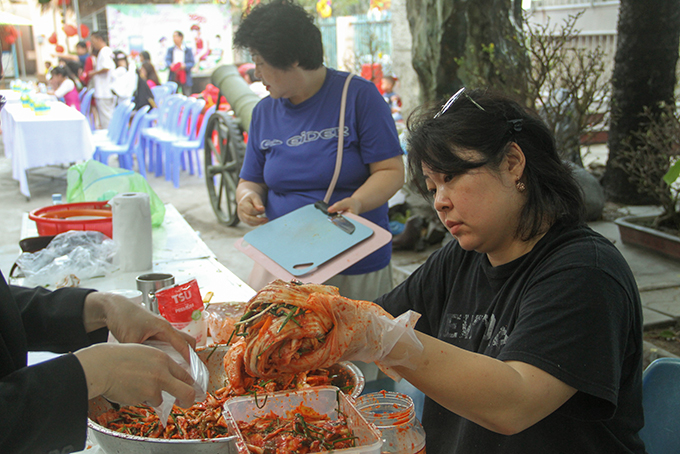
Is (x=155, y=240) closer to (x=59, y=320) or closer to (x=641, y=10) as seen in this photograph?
(x=59, y=320)

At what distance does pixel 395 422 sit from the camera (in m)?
1.03

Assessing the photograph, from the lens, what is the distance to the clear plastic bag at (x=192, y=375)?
95cm

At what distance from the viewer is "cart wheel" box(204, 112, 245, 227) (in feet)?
19.4

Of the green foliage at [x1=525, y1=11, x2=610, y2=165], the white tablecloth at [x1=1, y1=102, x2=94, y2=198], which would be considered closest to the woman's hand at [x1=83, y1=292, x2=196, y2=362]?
the green foliage at [x1=525, y1=11, x2=610, y2=165]

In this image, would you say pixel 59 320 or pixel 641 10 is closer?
pixel 59 320

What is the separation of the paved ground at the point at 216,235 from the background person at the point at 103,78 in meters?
1.53

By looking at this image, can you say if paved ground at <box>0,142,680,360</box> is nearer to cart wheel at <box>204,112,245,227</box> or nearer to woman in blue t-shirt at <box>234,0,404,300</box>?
cart wheel at <box>204,112,245,227</box>

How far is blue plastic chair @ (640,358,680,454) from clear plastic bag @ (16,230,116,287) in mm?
1910

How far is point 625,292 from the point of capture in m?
1.04

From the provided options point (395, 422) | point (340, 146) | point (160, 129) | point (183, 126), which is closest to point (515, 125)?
point (395, 422)

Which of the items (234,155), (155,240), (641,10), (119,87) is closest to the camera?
(155,240)

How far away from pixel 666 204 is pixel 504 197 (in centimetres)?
383

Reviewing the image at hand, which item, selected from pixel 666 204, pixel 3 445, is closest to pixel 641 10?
pixel 666 204

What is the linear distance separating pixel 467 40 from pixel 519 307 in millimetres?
4375
